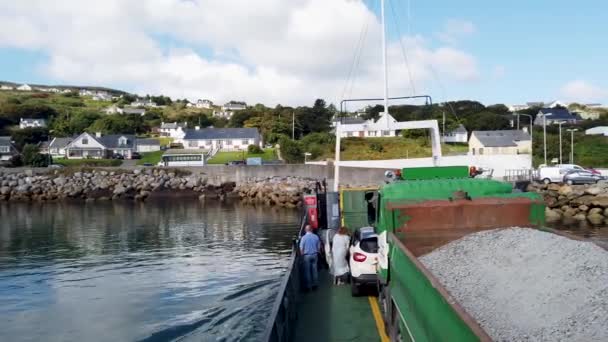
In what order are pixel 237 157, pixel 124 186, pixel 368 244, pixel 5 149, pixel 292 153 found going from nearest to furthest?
1. pixel 368 244
2. pixel 124 186
3. pixel 292 153
4. pixel 237 157
5. pixel 5 149

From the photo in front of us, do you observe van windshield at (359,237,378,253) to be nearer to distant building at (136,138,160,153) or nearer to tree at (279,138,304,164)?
tree at (279,138,304,164)

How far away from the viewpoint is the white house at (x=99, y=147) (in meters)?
99.6

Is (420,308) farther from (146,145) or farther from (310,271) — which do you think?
(146,145)

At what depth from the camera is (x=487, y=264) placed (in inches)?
243

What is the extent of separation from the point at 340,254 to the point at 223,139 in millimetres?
90652

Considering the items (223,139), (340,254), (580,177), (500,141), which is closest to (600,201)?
(580,177)

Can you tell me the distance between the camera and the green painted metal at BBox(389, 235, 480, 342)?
4277 millimetres

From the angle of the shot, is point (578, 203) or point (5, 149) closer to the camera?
point (578, 203)

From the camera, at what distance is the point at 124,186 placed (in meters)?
55.8

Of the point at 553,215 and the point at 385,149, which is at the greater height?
the point at 385,149

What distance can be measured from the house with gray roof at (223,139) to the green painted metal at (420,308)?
92.4 m

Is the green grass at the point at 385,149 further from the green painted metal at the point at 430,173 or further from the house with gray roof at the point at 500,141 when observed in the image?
the green painted metal at the point at 430,173

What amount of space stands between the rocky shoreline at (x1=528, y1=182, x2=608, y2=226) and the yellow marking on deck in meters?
25.6

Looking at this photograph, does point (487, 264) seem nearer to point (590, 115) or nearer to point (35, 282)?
point (35, 282)
